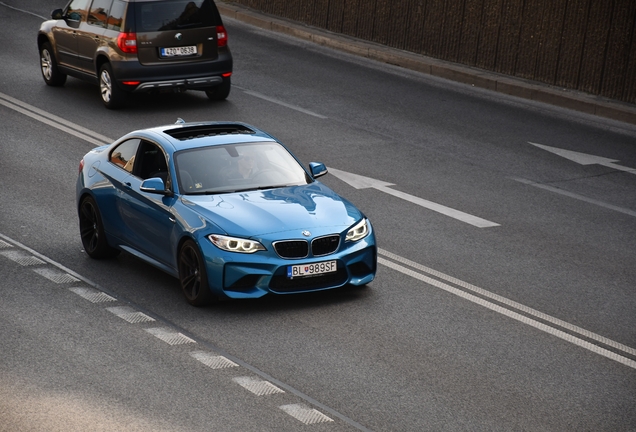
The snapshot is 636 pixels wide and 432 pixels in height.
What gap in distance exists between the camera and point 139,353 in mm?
8914

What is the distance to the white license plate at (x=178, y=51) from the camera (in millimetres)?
18672

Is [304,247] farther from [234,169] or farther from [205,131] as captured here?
[205,131]

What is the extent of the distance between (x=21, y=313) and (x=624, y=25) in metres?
13.7

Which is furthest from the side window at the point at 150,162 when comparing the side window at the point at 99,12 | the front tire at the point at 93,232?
the side window at the point at 99,12

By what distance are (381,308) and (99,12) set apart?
36.6 feet

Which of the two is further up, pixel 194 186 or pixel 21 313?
pixel 194 186

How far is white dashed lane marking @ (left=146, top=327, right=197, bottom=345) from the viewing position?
9211 mm

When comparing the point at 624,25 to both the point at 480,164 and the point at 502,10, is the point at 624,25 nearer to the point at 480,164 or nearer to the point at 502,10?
the point at 502,10

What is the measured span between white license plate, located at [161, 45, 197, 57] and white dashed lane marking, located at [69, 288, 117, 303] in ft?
28.7

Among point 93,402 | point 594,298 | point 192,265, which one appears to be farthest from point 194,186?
point 594,298

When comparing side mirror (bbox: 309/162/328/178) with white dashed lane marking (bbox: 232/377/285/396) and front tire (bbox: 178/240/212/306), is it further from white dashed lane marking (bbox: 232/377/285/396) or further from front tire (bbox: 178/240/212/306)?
white dashed lane marking (bbox: 232/377/285/396)

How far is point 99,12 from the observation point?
63.6ft

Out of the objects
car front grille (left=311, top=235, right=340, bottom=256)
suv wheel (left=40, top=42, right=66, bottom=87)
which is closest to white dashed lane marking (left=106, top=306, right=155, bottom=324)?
car front grille (left=311, top=235, right=340, bottom=256)

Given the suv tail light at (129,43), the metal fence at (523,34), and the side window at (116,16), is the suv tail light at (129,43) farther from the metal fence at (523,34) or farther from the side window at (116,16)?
the metal fence at (523,34)
